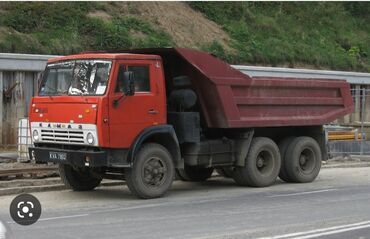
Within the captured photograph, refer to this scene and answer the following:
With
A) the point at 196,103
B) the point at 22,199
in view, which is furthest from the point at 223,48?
the point at 22,199

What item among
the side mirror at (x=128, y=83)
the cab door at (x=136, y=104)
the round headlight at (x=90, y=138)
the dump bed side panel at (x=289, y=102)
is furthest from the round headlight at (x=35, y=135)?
the dump bed side panel at (x=289, y=102)

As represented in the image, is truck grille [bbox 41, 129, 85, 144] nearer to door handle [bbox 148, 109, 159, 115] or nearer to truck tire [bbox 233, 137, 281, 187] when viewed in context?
door handle [bbox 148, 109, 159, 115]

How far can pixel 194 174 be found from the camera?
1540 cm

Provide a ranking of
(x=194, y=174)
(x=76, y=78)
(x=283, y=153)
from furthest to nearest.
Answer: (x=194, y=174), (x=283, y=153), (x=76, y=78)

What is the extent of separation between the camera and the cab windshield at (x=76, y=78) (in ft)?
38.8

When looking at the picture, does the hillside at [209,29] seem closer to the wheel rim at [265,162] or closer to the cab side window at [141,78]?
the cab side window at [141,78]

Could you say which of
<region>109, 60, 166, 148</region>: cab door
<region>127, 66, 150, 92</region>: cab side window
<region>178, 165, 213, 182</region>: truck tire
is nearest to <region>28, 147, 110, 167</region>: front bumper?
<region>109, 60, 166, 148</region>: cab door

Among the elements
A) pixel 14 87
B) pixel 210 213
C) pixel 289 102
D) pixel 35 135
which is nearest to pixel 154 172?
pixel 210 213

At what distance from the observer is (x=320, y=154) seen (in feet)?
51.7

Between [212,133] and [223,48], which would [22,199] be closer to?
[212,133]

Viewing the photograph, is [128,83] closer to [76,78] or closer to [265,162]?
[76,78]

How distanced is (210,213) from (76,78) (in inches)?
149

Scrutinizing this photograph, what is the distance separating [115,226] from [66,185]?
440 centimetres

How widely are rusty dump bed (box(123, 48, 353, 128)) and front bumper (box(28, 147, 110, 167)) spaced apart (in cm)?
259
